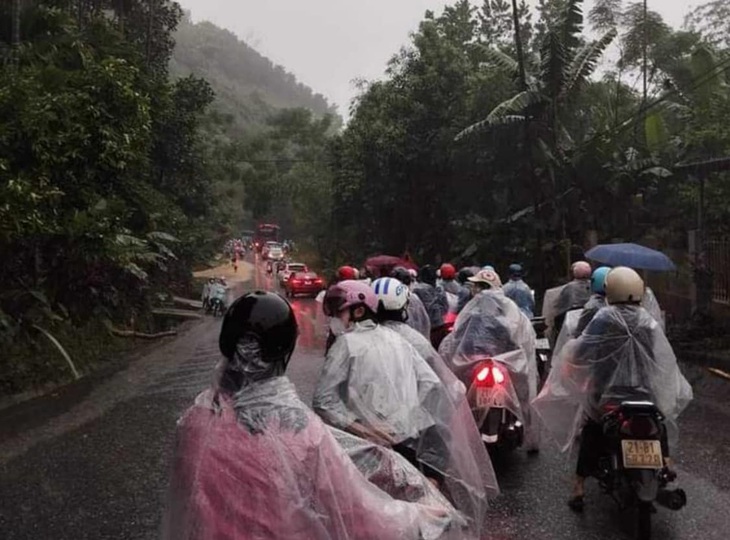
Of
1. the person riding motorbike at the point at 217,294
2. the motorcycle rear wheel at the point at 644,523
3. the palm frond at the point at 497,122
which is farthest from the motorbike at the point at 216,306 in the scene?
the motorcycle rear wheel at the point at 644,523

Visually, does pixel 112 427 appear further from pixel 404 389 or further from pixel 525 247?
pixel 525 247

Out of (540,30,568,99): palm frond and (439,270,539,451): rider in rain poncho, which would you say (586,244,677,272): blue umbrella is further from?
(540,30,568,99): palm frond

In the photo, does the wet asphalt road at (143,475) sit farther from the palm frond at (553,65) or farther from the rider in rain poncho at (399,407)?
the palm frond at (553,65)

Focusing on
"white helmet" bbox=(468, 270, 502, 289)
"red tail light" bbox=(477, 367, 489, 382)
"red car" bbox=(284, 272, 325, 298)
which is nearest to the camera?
"red tail light" bbox=(477, 367, 489, 382)

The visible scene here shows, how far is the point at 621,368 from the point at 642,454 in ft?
1.97

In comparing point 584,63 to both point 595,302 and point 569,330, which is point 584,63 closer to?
point 595,302

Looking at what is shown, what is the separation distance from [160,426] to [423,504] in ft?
21.6

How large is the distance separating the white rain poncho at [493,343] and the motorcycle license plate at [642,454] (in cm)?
163

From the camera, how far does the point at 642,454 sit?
14.9ft

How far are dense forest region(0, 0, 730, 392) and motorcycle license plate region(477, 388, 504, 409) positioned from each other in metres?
6.04

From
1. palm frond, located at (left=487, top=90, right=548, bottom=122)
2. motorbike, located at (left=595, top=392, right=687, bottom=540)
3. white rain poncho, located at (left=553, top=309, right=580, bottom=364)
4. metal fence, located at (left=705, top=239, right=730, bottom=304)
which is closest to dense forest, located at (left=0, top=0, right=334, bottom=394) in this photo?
white rain poncho, located at (left=553, top=309, right=580, bottom=364)

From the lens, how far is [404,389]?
3586 millimetres

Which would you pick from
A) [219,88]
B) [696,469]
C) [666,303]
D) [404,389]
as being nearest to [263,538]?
[404,389]

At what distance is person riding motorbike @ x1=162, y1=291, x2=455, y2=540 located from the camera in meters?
2.15
